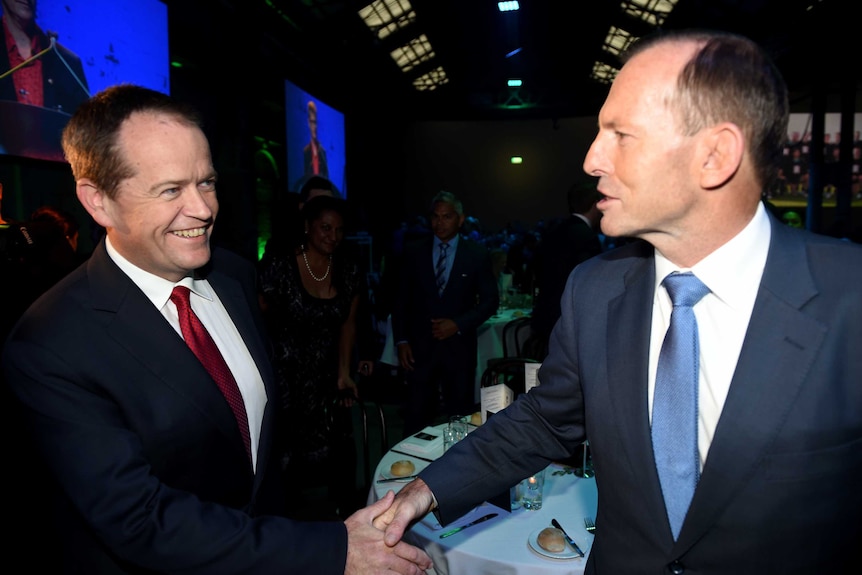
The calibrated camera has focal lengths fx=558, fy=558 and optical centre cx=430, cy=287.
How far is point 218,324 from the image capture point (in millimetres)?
1519

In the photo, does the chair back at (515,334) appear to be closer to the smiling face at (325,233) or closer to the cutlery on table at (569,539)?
the smiling face at (325,233)

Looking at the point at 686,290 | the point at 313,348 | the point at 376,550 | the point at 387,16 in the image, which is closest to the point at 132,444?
the point at 376,550

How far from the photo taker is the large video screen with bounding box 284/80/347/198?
8898mm

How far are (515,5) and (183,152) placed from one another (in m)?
8.97

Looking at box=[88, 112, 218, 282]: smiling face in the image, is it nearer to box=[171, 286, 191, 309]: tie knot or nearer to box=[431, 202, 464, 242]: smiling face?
box=[171, 286, 191, 309]: tie knot

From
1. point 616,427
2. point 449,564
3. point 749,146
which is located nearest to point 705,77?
point 749,146

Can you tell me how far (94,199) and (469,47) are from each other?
1427cm

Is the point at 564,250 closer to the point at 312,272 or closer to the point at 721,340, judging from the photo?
the point at 312,272

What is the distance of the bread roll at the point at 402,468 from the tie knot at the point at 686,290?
137cm

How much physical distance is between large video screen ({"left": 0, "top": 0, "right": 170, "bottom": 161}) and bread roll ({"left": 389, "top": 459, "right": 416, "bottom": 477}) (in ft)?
11.7

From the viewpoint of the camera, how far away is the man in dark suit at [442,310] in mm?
4094

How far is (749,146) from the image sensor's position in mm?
1005

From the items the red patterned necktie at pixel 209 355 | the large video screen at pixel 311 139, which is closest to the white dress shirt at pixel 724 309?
the red patterned necktie at pixel 209 355

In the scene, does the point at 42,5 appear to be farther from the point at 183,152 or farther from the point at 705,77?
the point at 705,77
